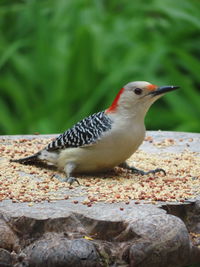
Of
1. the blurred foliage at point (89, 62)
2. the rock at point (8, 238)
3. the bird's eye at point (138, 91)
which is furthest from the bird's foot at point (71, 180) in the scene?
the blurred foliage at point (89, 62)

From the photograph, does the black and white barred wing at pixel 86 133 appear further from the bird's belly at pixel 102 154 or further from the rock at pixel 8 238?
the rock at pixel 8 238

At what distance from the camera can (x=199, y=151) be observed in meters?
5.34

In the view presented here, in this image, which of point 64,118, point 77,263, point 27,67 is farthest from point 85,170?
point 27,67

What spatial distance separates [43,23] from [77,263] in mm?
5333

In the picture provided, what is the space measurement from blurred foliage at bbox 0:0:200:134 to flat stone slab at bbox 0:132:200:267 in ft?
11.9

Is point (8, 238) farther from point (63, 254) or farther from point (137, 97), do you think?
point (137, 97)

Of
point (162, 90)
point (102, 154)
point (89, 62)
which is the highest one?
point (162, 90)

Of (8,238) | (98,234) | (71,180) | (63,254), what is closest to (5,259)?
(8,238)

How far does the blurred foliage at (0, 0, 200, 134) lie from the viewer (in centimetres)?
745

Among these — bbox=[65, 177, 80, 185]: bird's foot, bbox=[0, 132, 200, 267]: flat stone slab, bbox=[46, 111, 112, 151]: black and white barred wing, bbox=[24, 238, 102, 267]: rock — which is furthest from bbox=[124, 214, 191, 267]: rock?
bbox=[46, 111, 112, 151]: black and white barred wing

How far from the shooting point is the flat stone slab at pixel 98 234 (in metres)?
3.20

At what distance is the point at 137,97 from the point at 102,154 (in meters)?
0.42

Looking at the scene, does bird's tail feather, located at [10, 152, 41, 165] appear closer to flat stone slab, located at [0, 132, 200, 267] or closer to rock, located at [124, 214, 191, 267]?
flat stone slab, located at [0, 132, 200, 267]

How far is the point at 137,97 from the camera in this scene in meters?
4.44
